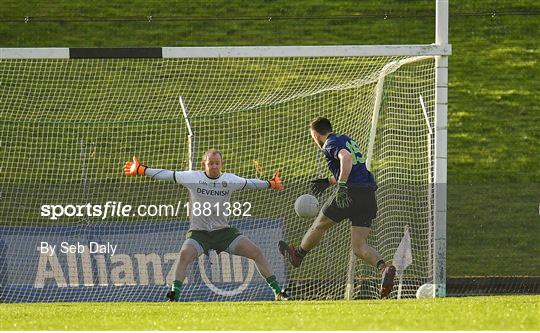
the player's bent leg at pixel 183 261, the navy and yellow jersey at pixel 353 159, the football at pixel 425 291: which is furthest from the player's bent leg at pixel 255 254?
the football at pixel 425 291

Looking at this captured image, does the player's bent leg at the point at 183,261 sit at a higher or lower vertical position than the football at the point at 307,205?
lower

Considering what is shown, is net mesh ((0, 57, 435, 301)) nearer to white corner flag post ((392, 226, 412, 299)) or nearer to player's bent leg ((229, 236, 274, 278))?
white corner flag post ((392, 226, 412, 299))

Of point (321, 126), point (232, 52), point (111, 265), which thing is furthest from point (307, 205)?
point (111, 265)

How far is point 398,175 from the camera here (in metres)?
13.4

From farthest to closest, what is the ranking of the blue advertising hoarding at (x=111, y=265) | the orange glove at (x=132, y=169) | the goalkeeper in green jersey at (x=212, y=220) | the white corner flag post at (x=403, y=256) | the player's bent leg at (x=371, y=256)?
the white corner flag post at (x=403, y=256) < the blue advertising hoarding at (x=111, y=265) < the goalkeeper in green jersey at (x=212, y=220) < the orange glove at (x=132, y=169) < the player's bent leg at (x=371, y=256)

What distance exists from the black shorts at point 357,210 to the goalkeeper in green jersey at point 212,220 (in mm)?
845

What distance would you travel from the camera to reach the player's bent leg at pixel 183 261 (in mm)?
11688

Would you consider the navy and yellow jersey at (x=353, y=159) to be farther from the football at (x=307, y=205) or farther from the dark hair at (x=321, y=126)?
the football at (x=307, y=205)

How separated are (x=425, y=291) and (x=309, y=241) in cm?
132

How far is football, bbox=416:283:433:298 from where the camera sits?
12.1 m

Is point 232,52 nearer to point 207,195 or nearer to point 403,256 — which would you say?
point 207,195

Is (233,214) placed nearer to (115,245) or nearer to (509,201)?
(115,245)

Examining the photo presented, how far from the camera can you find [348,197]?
38.8 ft

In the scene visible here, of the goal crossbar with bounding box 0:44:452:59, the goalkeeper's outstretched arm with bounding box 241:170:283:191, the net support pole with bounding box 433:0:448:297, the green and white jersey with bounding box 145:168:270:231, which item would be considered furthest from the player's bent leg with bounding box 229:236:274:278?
the goal crossbar with bounding box 0:44:452:59
